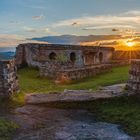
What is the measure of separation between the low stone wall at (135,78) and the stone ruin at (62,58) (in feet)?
32.2

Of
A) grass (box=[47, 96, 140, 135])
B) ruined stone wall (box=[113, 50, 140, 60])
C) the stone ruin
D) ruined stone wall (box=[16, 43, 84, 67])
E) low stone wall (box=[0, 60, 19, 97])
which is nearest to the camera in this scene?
grass (box=[47, 96, 140, 135])

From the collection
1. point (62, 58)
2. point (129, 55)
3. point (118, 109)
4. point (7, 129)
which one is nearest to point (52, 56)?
point (62, 58)

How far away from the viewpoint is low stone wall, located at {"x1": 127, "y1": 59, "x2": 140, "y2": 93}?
16484 mm

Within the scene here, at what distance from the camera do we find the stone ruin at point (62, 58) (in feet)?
90.7

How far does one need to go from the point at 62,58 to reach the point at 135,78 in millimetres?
24819

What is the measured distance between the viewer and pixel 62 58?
135 feet

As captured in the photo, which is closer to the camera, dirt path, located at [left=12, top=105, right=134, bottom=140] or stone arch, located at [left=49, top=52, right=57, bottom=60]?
dirt path, located at [left=12, top=105, right=134, bottom=140]

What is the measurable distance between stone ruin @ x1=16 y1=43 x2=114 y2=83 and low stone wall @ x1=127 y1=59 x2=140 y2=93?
9.82 meters

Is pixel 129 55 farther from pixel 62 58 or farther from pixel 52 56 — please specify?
pixel 52 56

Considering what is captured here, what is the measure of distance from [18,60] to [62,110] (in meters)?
24.4

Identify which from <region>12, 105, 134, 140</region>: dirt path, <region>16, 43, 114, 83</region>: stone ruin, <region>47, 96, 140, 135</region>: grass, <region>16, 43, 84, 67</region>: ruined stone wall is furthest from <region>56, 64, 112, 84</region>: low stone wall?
<region>12, 105, 134, 140</region>: dirt path

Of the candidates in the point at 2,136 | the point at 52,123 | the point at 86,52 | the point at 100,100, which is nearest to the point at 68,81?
the point at 100,100

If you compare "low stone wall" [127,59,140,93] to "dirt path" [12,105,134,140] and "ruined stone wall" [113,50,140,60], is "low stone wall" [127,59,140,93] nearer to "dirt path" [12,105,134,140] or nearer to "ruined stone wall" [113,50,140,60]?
"dirt path" [12,105,134,140]

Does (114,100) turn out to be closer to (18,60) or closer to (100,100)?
(100,100)
